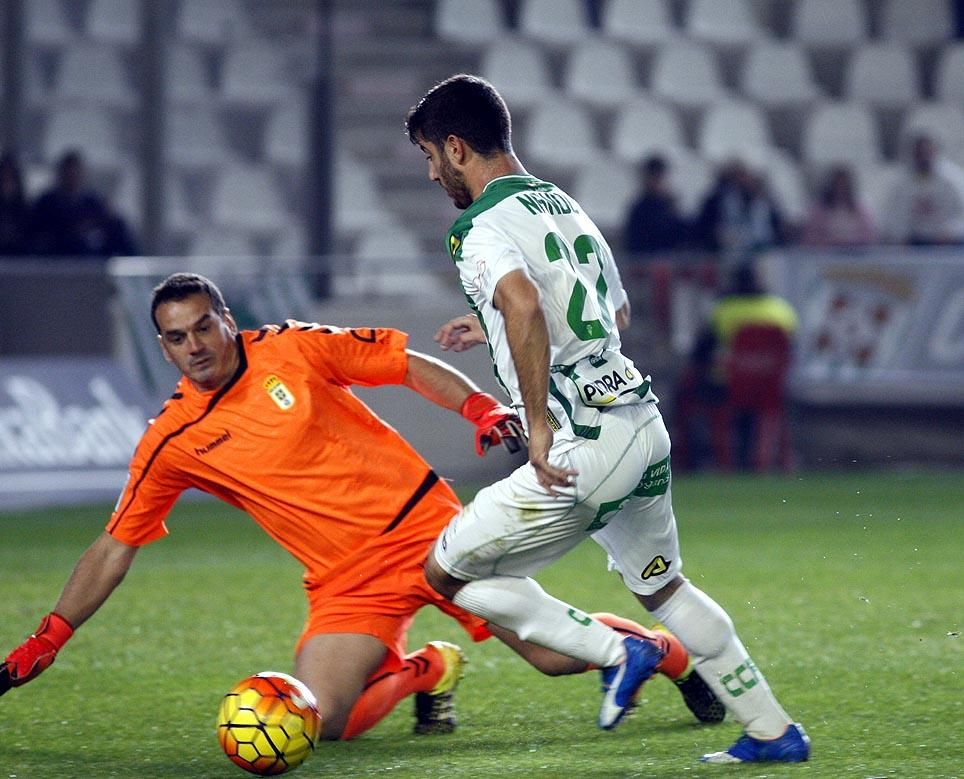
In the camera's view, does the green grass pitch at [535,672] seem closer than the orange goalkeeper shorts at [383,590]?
Yes

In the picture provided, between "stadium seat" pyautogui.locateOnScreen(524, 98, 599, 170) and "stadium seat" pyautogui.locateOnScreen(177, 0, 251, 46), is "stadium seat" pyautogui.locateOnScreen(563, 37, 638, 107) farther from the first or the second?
"stadium seat" pyautogui.locateOnScreen(177, 0, 251, 46)

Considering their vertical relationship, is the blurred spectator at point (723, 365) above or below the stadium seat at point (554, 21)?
below

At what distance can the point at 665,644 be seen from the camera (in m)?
4.78

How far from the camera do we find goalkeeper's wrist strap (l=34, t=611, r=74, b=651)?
465 cm

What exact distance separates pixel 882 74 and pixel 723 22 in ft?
5.72

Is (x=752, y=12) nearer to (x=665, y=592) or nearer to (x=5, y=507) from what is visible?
(x=5, y=507)

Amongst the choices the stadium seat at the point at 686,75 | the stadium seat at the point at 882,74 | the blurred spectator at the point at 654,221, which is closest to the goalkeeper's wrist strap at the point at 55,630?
the blurred spectator at the point at 654,221

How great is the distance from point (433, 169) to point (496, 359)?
1.57 feet

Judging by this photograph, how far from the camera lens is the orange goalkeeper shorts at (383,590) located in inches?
191

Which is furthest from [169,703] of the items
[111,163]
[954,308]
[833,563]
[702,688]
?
[111,163]

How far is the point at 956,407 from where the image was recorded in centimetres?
1248

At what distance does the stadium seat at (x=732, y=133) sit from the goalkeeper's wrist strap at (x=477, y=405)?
1343 cm

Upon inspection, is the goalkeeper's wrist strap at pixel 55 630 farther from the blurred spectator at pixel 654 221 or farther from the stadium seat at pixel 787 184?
the stadium seat at pixel 787 184

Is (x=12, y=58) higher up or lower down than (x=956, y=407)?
higher up
